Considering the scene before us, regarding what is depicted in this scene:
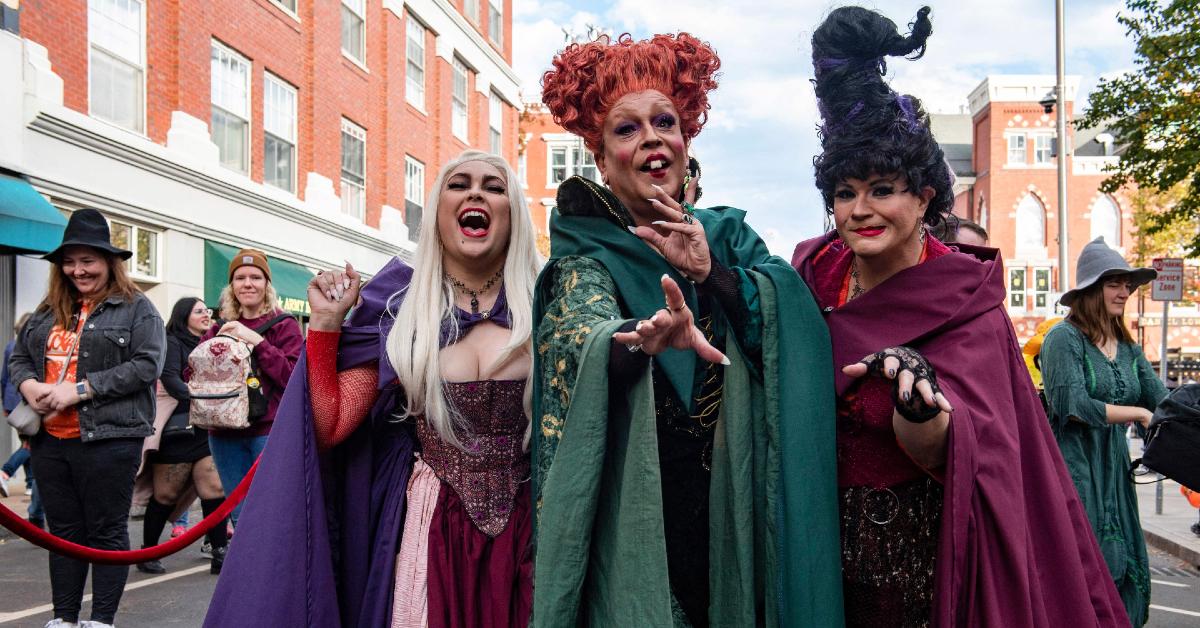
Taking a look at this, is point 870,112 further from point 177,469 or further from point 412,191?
point 412,191

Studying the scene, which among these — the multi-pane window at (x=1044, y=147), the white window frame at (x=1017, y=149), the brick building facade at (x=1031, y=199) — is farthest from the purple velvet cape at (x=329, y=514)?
the multi-pane window at (x=1044, y=147)

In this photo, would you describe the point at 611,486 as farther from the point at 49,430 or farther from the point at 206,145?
the point at 206,145

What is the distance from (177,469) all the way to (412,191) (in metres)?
15.9

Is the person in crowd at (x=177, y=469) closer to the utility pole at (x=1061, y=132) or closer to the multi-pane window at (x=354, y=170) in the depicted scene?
the multi-pane window at (x=354, y=170)

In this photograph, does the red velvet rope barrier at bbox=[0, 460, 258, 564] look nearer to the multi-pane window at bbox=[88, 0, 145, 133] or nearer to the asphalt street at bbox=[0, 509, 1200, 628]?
the asphalt street at bbox=[0, 509, 1200, 628]

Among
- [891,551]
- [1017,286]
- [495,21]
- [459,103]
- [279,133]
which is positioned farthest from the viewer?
[1017,286]

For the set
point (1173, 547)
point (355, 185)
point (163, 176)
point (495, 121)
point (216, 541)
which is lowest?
point (1173, 547)

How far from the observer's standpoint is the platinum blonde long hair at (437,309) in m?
2.84

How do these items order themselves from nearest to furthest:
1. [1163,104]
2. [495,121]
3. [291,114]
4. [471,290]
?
[471,290] < [1163,104] < [291,114] < [495,121]

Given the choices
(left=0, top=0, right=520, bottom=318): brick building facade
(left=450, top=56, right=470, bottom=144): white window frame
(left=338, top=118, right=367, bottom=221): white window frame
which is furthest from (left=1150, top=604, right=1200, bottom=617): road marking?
(left=450, top=56, right=470, bottom=144): white window frame

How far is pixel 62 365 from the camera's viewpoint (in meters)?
5.07

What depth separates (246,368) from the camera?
6.35 metres

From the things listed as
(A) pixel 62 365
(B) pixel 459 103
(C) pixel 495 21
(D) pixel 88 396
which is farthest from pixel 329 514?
(C) pixel 495 21

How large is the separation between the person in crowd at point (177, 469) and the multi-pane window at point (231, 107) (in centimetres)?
795
